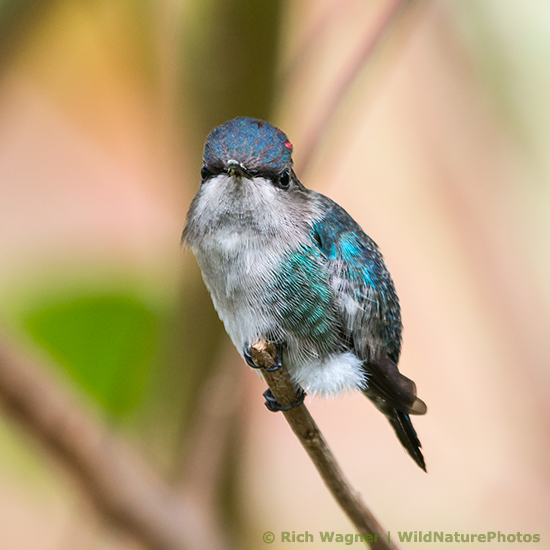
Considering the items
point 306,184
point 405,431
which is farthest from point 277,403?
point 306,184

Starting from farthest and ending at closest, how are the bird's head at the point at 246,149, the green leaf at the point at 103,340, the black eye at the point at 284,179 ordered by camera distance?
the green leaf at the point at 103,340, the black eye at the point at 284,179, the bird's head at the point at 246,149

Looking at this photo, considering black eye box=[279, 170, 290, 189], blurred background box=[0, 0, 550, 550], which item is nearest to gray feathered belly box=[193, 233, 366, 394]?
black eye box=[279, 170, 290, 189]

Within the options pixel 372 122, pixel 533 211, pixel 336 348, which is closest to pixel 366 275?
pixel 336 348

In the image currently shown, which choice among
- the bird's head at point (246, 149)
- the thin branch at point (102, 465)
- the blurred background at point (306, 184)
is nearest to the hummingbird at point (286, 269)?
the bird's head at point (246, 149)

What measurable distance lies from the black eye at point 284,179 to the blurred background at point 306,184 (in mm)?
257

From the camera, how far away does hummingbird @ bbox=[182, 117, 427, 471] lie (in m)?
1.52

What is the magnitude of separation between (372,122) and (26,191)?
1574 mm

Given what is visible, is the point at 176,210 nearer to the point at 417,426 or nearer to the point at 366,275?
the point at 366,275

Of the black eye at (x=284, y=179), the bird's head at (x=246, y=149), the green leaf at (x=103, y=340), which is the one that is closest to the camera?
the bird's head at (x=246, y=149)

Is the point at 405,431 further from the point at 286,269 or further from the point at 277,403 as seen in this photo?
the point at 286,269

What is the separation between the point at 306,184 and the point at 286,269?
2.08 feet

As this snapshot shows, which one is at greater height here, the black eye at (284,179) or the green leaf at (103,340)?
the black eye at (284,179)

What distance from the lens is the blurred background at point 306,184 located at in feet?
6.00

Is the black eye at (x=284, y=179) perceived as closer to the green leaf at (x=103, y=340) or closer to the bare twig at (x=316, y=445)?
the bare twig at (x=316, y=445)
